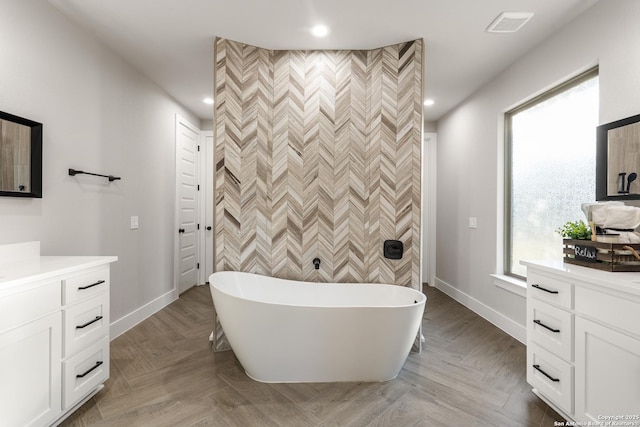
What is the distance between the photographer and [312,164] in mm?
2734

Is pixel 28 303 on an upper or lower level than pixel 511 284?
upper

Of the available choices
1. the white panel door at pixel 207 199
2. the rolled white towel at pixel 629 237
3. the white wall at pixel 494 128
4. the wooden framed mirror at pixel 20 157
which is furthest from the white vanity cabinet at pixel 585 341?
the white panel door at pixel 207 199

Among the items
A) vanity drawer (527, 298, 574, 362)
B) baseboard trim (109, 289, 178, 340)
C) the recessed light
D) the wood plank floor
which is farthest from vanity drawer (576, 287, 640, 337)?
baseboard trim (109, 289, 178, 340)

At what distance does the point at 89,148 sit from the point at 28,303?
153cm

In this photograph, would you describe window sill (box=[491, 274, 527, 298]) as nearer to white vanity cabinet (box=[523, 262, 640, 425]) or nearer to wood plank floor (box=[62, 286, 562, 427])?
wood plank floor (box=[62, 286, 562, 427])

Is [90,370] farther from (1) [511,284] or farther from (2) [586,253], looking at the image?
(1) [511,284]

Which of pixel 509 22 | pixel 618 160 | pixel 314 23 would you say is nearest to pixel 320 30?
pixel 314 23

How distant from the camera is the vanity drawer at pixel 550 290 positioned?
5.52ft

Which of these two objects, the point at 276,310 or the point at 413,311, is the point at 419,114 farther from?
the point at 276,310

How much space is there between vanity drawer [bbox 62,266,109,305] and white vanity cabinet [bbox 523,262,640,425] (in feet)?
8.55

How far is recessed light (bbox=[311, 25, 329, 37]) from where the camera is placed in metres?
2.43

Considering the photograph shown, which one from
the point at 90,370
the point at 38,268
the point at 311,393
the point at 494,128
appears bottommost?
the point at 311,393

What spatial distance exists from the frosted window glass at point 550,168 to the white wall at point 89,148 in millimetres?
3753

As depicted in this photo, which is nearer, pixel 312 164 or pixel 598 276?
pixel 598 276
